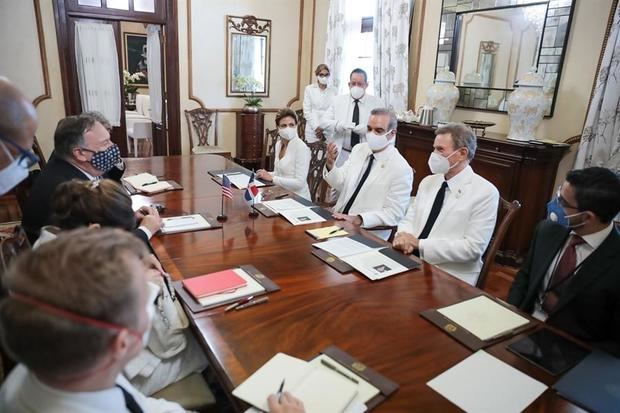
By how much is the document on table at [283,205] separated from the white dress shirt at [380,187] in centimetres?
37

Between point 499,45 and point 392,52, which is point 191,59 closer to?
point 392,52

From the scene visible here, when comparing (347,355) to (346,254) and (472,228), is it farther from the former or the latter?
(472,228)

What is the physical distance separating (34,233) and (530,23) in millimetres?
3502

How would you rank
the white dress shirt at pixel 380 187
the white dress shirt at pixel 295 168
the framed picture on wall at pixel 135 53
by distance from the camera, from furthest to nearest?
the framed picture on wall at pixel 135 53 < the white dress shirt at pixel 295 168 < the white dress shirt at pixel 380 187

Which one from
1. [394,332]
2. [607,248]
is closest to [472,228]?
[607,248]

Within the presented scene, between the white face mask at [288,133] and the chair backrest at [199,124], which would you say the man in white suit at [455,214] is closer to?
the white face mask at [288,133]

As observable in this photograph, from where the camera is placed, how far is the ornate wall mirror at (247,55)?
5.64 meters

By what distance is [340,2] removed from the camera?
5.09 m

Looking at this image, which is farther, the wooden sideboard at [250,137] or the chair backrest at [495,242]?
the wooden sideboard at [250,137]

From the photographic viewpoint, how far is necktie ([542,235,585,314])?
1.58 meters

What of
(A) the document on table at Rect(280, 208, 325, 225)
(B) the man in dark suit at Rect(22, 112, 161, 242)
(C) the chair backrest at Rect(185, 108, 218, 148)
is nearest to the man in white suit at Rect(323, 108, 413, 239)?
(A) the document on table at Rect(280, 208, 325, 225)

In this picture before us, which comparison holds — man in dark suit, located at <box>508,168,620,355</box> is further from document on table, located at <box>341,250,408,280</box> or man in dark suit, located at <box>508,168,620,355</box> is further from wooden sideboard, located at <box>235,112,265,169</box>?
wooden sideboard, located at <box>235,112,265,169</box>

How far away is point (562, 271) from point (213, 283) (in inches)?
50.7

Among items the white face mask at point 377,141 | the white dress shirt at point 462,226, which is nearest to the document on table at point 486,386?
the white dress shirt at point 462,226
